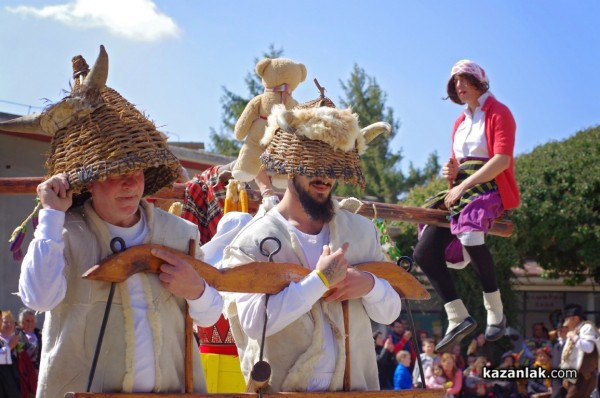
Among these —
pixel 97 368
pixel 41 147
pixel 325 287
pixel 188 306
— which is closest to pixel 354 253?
pixel 325 287

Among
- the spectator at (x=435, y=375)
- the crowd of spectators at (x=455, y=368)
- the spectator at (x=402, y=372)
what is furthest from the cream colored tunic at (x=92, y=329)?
the spectator at (x=435, y=375)

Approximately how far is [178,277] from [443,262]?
2.85 meters

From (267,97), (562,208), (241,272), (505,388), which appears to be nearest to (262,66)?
(267,97)

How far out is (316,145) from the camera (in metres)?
4.15

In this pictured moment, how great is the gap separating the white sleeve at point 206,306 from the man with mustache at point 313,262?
252mm

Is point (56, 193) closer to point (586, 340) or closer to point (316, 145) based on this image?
point (316, 145)

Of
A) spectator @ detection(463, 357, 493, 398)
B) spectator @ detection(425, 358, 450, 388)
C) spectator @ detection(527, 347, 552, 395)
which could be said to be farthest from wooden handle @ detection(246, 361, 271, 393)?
spectator @ detection(527, 347, 552, 395)

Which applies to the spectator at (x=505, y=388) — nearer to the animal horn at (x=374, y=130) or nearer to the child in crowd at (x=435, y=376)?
the child in crowd at (x=435, y=376)

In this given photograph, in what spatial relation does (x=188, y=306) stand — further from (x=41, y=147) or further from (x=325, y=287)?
(x=41, y=147)

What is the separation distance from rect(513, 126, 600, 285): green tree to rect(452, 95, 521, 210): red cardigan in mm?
10354

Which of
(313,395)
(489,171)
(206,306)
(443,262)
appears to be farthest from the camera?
(443,262)

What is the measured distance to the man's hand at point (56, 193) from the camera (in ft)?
10.7

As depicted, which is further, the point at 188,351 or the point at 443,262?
the point at 443,262

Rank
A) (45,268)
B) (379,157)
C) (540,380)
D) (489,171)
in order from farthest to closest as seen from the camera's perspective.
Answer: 1. (379,157)
2. (540,380)
3. (489,171)
4. (45,268)
